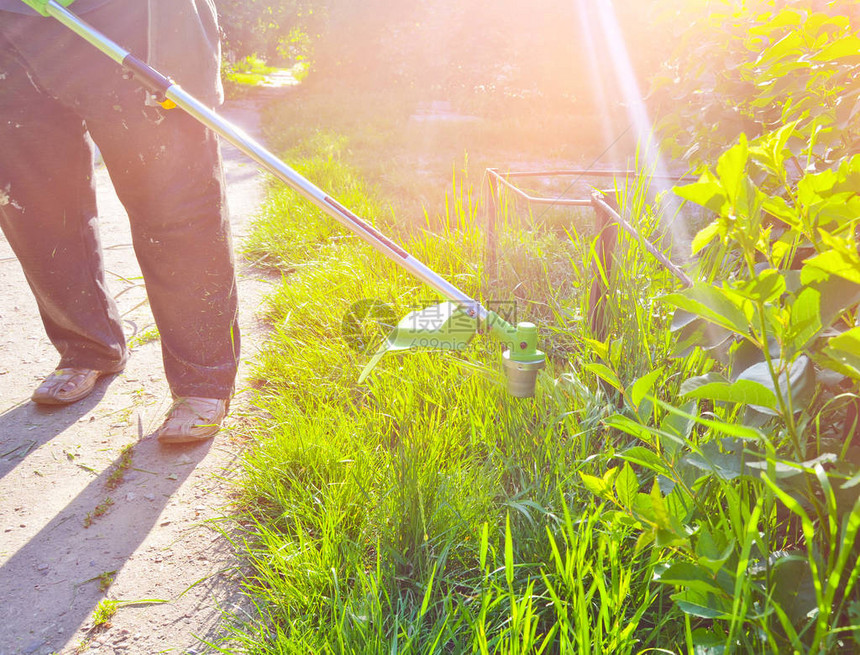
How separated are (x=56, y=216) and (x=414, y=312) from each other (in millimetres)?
1451

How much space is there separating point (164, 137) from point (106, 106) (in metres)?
0.18

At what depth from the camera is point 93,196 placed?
7.61 ft

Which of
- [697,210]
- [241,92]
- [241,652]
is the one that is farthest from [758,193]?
[241,92]

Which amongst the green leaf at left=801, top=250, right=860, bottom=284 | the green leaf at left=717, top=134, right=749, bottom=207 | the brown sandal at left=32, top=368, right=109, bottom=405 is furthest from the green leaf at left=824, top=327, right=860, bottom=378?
the brown sandal at left=32, top=368, right=109, bottom=405

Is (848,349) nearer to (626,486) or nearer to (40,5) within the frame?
(626,486)

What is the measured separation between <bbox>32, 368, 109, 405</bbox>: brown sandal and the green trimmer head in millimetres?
1422

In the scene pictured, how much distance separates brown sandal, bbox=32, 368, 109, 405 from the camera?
2299mm

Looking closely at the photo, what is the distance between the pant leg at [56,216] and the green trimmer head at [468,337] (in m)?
1.38

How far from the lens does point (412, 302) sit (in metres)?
2.46

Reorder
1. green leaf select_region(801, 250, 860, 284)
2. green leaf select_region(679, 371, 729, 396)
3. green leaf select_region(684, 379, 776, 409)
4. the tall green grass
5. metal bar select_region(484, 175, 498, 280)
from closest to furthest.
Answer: green leaf select_region(801, 250, 860, 284) → green leaf select_region(684, 379, 776, 409) → green leaf select_region(679, 371, 729, 396) → the tall green grass → metal bar select_region(484, 175, 498, 280)

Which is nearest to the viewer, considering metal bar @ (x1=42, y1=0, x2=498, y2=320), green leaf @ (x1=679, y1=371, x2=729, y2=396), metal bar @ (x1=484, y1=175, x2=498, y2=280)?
green leaf @ (x1=679, y1=371, x2=729, y2=396)

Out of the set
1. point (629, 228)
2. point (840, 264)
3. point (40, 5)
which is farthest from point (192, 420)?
point (840, 264)

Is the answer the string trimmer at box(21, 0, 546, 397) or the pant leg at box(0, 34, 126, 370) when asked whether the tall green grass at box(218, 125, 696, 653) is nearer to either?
the string trimmer at box(21, 0, 546, 397)

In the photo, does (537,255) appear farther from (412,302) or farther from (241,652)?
(241,652)
